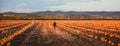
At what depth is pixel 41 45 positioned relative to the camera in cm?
1922

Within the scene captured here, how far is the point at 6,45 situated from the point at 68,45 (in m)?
4.44

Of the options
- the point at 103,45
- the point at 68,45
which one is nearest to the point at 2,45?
the point at 68,45

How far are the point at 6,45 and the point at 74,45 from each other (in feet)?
16.0

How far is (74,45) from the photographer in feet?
62.0

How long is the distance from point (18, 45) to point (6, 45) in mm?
958

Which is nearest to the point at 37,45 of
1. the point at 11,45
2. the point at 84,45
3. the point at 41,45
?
the point at 41,45

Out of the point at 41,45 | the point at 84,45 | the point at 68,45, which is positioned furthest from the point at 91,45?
the point at 41,45

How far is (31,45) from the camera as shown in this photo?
19047mm

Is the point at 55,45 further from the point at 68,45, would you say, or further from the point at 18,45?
the point at 18,45

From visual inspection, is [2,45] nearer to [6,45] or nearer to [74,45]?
[6,45]

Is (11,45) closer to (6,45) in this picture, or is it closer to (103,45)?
(6,45)

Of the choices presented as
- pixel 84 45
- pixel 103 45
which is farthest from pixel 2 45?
pixel 103 45

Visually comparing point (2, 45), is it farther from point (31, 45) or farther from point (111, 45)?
point (111, 45)

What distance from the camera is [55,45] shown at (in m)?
19.0
